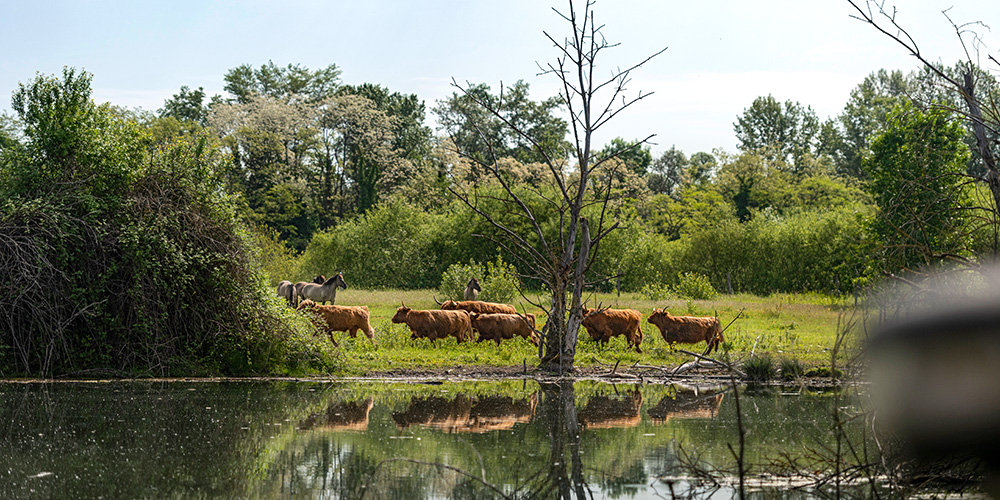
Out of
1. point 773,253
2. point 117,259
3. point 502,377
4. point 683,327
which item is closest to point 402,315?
point 502,377

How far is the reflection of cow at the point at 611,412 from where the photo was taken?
10.6 meters

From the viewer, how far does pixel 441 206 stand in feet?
198

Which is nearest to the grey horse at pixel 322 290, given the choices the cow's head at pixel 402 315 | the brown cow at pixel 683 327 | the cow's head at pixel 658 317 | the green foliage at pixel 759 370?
the cow's head at pixel 402 315

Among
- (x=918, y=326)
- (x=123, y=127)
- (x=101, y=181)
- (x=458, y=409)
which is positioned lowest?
(x=458, y=409)

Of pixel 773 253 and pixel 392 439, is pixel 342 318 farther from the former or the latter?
pixel 773 253

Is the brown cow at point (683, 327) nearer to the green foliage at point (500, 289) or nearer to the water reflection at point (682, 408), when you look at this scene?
the water reflection at point (682, 408)

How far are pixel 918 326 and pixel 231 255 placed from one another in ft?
37.8

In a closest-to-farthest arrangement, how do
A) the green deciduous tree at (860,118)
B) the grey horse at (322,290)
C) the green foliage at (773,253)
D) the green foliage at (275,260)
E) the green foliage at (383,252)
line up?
the grey horse at (322,290) < the green foliage at (275,260) < the green foliage at (773,253) < the green foliage at (383,252) < the green deciduous tree at (860,118)

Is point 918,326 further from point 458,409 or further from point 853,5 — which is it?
point 458,409

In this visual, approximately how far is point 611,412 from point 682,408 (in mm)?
1062

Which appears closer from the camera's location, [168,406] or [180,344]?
[168,406]

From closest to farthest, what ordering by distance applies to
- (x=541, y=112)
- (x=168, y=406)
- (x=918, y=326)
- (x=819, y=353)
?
1. (x=918, y=326)
2. (x=168, y=406)
3. (x=819, y=353)
4. (x=541, y=112)

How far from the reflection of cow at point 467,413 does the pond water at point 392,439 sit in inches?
1.3

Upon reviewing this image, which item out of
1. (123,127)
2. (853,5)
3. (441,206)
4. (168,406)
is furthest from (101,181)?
(441,206)
